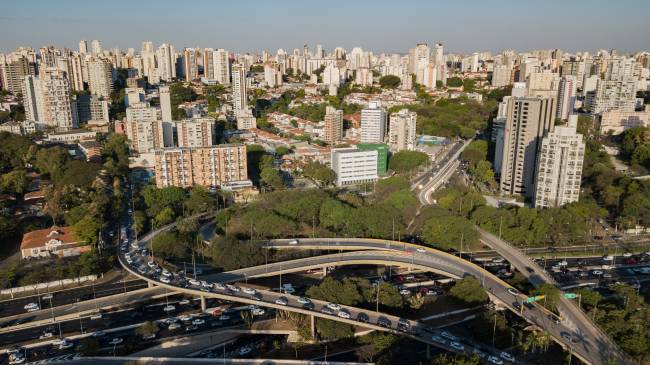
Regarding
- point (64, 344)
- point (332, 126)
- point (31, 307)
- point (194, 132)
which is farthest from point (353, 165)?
point (64, 344)

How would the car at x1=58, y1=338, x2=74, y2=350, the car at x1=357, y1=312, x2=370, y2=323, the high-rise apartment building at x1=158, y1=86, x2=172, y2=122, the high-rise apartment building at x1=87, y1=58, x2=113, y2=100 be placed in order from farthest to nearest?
the high-rise apartment building at x1=87, y1=58, x2=113, y2=100, the high-rise apartment building at x1=158, y1=86, x2=172, y2=122, the car at x1=357, y1=312, x2=370, y2=323, the car at x1=58, y1=338, x2=74, y2=350

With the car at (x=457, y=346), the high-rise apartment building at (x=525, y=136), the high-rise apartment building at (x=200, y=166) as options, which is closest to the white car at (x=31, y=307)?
the high-rise apartment building at (x=200, y=166)

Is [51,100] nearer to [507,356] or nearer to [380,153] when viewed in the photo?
[380,153]

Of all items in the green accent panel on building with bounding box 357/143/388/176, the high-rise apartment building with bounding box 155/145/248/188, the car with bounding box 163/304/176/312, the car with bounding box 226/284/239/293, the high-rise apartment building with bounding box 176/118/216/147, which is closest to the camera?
the car with bounding box 226/284/239/293

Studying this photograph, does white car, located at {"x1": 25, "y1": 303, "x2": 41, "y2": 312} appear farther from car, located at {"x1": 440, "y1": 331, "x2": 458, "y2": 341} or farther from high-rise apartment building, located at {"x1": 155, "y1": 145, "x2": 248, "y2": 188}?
car, located at {"x1": 440, "y1": 331, "x2": 458, "y2": 341}

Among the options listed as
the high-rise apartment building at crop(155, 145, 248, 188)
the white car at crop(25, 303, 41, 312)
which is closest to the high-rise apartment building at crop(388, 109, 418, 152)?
the high-rise apartment building at crop(155, 145, 248, 188)
